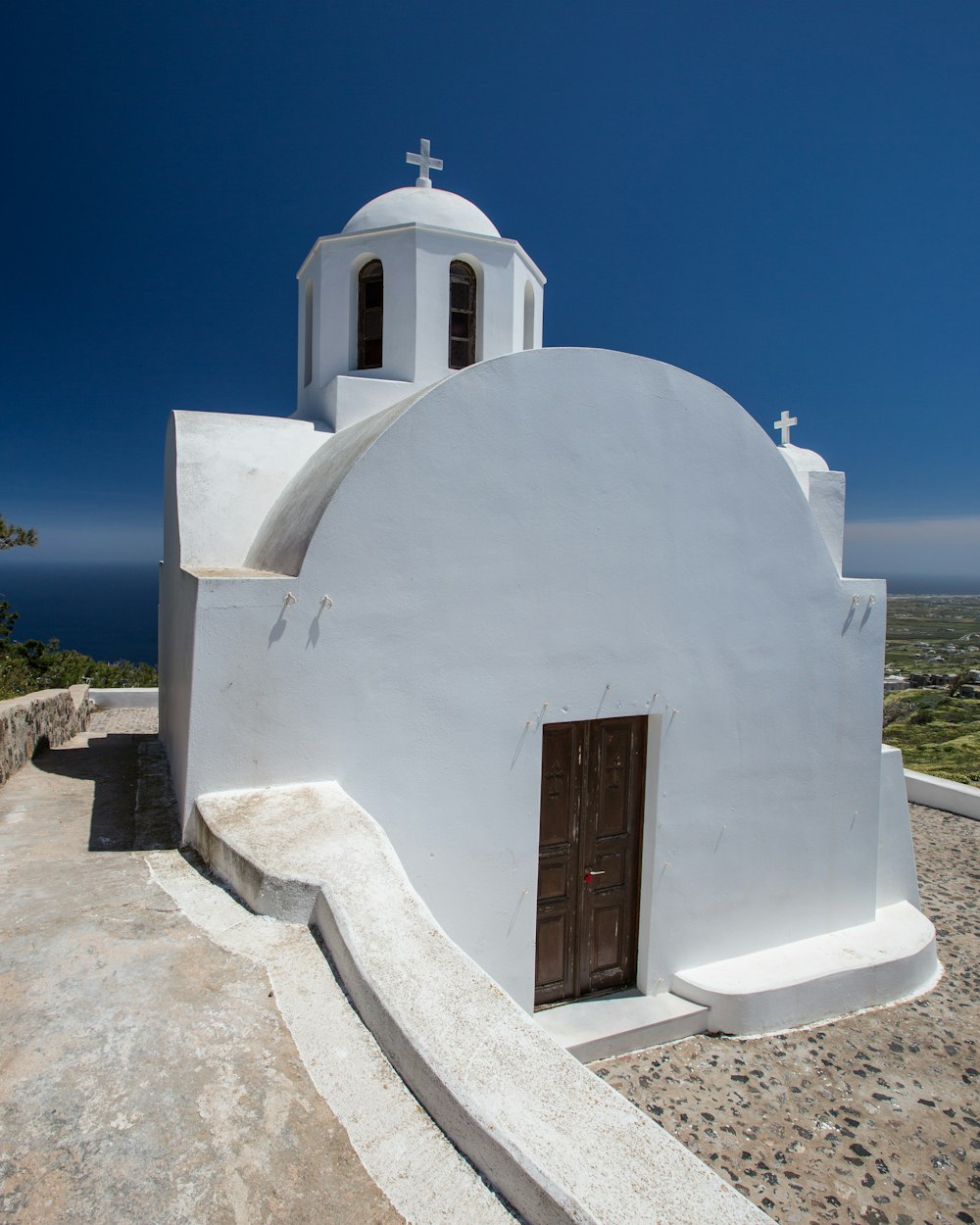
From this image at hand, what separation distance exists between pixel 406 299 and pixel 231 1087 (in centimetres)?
633

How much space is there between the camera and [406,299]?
6.97 meters

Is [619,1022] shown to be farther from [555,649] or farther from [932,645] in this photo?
[932,645]

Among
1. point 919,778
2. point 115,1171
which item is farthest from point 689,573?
point 919,778

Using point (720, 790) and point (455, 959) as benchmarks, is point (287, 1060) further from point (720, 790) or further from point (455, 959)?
point (720, 790)

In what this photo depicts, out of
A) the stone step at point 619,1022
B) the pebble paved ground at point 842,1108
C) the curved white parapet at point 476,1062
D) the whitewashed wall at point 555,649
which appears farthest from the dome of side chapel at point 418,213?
the pebble paved ground at point 842,1108

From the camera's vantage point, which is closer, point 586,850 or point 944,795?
point 586,850

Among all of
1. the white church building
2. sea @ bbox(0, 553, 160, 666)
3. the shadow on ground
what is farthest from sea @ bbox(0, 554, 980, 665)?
the white church building

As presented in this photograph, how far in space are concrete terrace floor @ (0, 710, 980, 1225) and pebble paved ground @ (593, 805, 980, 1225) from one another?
12mm

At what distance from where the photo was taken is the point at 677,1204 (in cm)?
169

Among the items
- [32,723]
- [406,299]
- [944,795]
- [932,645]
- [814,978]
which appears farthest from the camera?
[932,645]

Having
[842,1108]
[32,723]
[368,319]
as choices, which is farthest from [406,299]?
[842,1108]

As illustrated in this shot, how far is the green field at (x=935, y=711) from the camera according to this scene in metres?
13.0

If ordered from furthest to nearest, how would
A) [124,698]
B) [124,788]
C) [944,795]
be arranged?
[124,698]
[944,795]
[124,788]

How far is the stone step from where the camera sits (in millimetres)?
5027
